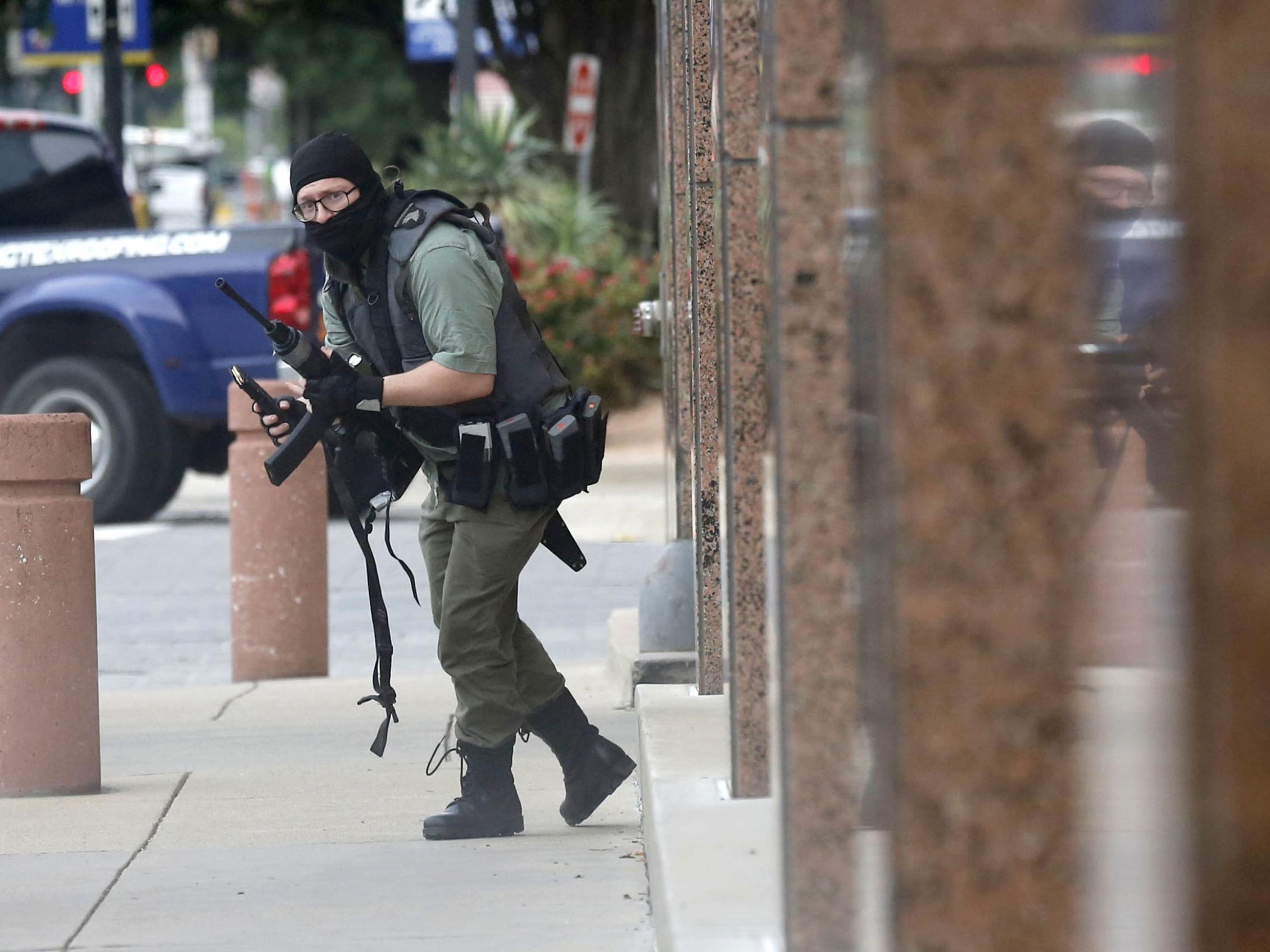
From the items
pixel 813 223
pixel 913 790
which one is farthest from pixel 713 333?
pixel 913 790

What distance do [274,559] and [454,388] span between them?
2.95 meters

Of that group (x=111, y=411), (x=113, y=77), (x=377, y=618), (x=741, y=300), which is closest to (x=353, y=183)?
(x=377, y=618)

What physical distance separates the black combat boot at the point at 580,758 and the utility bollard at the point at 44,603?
1289 mm

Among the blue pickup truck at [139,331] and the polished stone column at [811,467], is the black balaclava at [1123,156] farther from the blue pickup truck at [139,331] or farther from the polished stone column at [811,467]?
the blue pickup truck at [139,331]

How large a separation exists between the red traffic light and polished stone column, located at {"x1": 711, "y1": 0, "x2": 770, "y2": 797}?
27507mm

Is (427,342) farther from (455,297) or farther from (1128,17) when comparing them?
(1128,17)

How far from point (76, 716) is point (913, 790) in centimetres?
400

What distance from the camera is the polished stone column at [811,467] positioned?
298cm

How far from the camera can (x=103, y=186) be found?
1388cm

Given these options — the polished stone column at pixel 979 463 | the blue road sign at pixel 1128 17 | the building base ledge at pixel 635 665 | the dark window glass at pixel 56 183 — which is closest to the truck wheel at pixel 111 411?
the dark window glass at pixel 56 183

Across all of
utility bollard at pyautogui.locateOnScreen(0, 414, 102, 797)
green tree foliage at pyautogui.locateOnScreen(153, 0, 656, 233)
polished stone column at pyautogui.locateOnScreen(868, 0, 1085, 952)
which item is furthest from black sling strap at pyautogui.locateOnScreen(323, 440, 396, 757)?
green tree foliage at pyautogui.locateOnScreen(153, 0, 656, 233)

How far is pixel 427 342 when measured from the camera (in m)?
5.13

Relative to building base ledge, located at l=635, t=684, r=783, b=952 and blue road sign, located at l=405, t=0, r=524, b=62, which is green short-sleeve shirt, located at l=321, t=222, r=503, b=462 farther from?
blue road sign, located at l=405, t=0, r=524, b=62

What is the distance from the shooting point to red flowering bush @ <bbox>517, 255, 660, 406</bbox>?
1823cm
